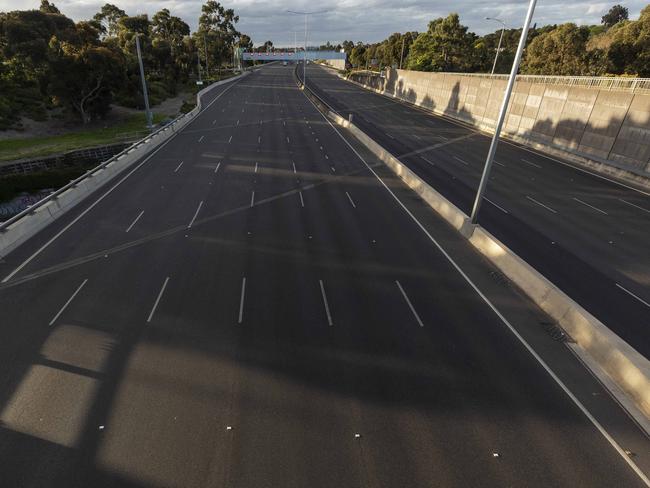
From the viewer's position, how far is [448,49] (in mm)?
88125

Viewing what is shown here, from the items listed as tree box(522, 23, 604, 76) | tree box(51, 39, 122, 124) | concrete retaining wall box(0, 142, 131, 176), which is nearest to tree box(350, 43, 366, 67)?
tree box(522, 23, 604, 76)

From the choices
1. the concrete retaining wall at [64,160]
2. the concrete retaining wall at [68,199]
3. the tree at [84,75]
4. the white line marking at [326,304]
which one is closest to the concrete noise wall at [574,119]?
the white line marking at [326,304]

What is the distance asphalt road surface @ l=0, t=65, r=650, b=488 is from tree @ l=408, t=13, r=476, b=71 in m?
86.4

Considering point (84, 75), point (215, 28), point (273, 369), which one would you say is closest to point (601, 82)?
point (273, 369)

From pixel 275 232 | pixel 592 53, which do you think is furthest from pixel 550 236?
pixel 592 53

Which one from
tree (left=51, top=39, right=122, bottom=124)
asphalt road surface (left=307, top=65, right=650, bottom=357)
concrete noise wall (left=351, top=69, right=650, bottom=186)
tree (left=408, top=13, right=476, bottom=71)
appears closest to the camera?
asphalt road surface (left=307, top=65, right=650, bottom=357)

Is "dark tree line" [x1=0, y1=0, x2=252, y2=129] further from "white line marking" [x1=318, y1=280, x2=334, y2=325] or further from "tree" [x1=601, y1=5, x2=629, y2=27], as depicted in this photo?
"tree" [x1=601, y1=5, x2=629, y2=27]

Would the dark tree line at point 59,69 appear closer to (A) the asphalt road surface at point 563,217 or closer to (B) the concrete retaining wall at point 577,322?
(A) the asphalt road surface at point 563,217

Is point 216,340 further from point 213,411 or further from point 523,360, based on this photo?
point 523,360

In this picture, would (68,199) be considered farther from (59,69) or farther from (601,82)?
(601,82)

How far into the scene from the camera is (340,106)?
68688mm

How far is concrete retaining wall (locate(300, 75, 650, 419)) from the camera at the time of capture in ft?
32.3

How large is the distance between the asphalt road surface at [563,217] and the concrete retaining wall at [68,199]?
79.9ft

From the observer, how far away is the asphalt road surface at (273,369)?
314 inches
